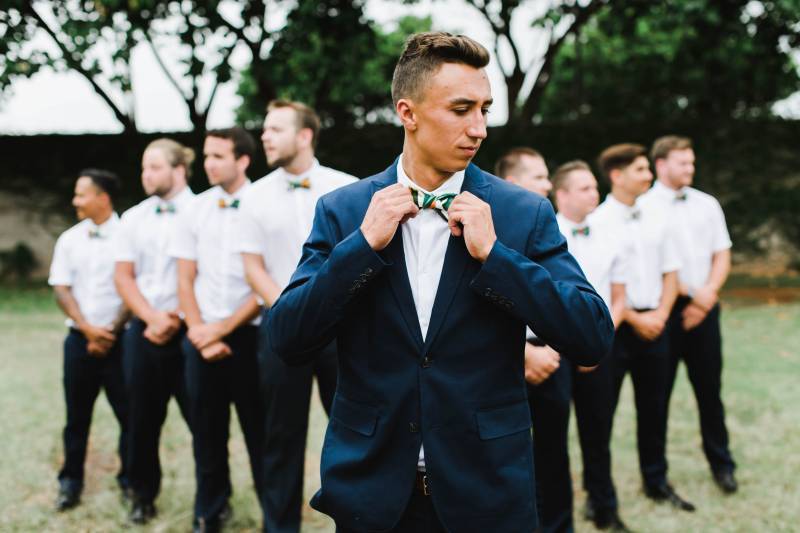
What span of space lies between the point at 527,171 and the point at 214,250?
2062 millimetres

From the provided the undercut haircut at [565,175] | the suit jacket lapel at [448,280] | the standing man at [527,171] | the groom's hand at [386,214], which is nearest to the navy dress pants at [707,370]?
the undercut haircut at [565,175]

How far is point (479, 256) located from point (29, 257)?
62.2 ft

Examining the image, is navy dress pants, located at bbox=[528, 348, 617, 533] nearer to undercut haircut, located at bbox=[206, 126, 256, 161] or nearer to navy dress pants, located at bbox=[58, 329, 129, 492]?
undercut haircut, located at bbox=[206, 126, 256, 161]

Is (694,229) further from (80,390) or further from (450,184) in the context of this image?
(80,390)

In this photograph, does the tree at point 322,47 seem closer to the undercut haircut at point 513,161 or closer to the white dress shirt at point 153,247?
→ the white dress shirt at point 153,247

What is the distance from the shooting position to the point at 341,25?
51.2 ft

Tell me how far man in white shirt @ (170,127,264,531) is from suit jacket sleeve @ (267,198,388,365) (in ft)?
8.97

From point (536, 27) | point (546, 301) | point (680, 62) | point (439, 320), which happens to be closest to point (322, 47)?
point (536, 27)

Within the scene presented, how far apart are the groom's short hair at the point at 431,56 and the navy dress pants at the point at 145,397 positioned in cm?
370

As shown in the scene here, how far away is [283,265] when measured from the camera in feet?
15.9

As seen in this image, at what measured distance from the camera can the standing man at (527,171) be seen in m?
4.74

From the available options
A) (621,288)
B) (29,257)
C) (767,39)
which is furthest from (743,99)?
(621,288)

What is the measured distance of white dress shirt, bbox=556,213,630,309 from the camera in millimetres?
4977

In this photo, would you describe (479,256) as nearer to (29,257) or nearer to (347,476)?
(347,476)
